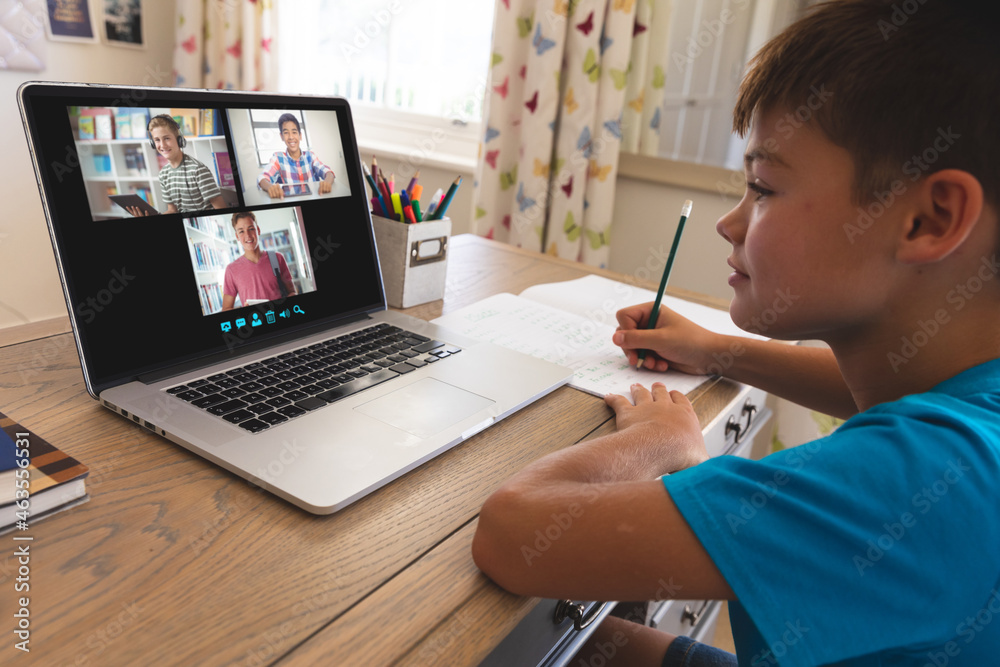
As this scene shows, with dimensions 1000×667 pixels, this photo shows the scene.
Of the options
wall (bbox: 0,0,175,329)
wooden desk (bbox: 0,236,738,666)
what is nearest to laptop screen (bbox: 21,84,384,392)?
wooden desk (bbox: 0,236,738,666)

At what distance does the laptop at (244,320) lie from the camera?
584mm

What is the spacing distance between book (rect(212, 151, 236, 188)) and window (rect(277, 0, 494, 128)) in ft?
5.90

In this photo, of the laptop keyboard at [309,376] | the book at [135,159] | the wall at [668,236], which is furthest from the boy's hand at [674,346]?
the wall at [668,236]

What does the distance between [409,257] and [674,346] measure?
380 mm

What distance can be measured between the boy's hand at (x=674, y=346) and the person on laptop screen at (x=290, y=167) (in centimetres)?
43

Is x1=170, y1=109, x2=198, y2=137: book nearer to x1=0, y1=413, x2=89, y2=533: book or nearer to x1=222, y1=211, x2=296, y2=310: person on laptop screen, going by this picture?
x1=222, y1=211, x2=296, y2=310: person on laptop screen

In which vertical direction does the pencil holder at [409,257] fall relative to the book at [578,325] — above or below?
above

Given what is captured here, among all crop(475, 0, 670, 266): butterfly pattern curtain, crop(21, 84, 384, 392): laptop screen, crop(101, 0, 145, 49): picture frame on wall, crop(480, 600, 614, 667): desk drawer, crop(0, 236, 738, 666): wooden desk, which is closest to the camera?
crop(0, 236, 738, 666): wooden desk

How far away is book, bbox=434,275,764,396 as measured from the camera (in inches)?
33.8

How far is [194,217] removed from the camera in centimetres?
69

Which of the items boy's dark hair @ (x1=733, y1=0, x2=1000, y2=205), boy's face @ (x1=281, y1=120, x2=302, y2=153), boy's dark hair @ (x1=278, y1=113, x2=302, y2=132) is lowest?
boy's face @ (x1=281, y1=120, x2=302, y2=153)

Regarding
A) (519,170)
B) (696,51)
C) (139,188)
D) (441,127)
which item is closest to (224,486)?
(139,188)

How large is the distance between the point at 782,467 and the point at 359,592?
29cm

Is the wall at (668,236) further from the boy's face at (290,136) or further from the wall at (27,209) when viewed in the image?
the wall at (27,209)
